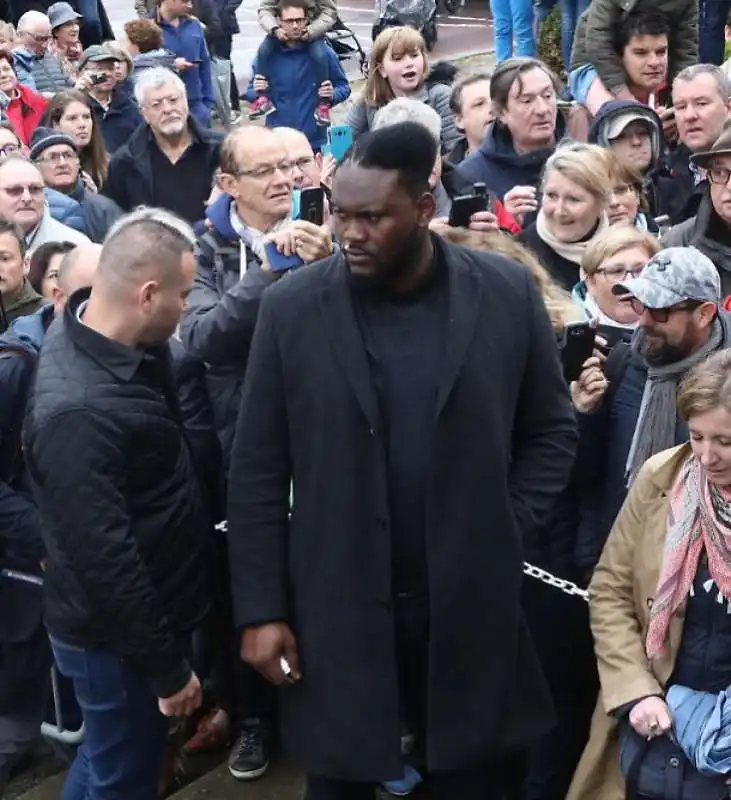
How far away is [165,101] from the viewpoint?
6273mm

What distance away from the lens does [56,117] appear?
6.82 m

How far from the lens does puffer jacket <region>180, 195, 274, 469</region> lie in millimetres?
3289

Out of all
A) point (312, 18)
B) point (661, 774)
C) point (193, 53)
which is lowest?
point (661, 774)

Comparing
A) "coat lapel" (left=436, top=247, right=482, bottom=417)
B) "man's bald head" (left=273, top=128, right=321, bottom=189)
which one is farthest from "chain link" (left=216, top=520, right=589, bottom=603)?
"man's bald head" (left=273, top=128, right=321, bottom=189)

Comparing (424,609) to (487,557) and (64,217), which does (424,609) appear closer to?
(487,557)

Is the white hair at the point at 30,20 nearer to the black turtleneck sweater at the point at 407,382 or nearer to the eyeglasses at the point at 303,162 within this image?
the eyeglasses at the point at 303,162

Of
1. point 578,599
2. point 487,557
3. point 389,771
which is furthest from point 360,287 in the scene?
point 578,599

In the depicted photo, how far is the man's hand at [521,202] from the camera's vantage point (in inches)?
184

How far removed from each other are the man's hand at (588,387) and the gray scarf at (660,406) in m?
0.13

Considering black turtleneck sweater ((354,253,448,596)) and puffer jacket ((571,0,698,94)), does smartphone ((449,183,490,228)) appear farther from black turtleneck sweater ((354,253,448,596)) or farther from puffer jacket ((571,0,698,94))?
puffer jacket ((571,0,698,94))

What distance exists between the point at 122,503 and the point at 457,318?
889mm

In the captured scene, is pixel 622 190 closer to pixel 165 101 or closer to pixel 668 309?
pixel 668 309

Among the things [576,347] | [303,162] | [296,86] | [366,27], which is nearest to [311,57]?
[296,86]

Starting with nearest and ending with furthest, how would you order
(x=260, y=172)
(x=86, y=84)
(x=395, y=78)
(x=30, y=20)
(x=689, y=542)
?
(x=689, y=542), (x=260, y=172), (x=395, y=78), (x=86, y=84), (x=30, y=20)
